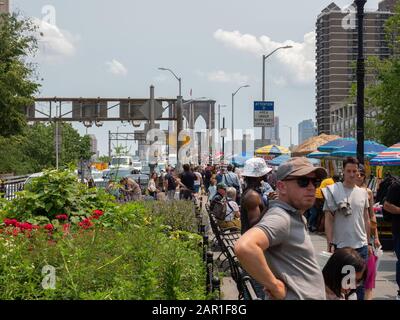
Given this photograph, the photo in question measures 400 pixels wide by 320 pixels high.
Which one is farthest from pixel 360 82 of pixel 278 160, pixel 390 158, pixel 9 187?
pixel 278 160

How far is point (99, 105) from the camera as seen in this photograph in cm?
5222

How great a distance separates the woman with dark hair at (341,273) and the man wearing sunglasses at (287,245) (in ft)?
1.41

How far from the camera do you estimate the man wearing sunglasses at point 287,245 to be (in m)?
3.94

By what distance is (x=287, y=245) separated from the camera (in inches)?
164

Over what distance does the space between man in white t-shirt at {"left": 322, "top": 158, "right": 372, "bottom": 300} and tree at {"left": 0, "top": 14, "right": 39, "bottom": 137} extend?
109 ft

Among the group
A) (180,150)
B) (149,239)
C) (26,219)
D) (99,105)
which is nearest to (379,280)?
(149,239)

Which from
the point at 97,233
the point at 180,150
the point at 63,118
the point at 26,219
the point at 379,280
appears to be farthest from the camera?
the point at 63,118

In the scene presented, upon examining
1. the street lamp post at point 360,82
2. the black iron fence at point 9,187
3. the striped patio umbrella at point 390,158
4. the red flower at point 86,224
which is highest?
the street lamp post at point 360,82

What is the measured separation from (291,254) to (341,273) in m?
0.73

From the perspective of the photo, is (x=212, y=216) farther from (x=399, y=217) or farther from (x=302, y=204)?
(x=302, y=204)

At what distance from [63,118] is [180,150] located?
15010mm

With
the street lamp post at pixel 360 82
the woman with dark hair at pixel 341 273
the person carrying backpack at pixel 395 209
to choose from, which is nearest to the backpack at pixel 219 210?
the street lamp post at pixel 360 82

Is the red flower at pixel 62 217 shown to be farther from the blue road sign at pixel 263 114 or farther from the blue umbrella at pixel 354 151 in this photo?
the blue road sign at pixel 263 114

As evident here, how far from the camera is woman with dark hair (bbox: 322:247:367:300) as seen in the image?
4.69 m
